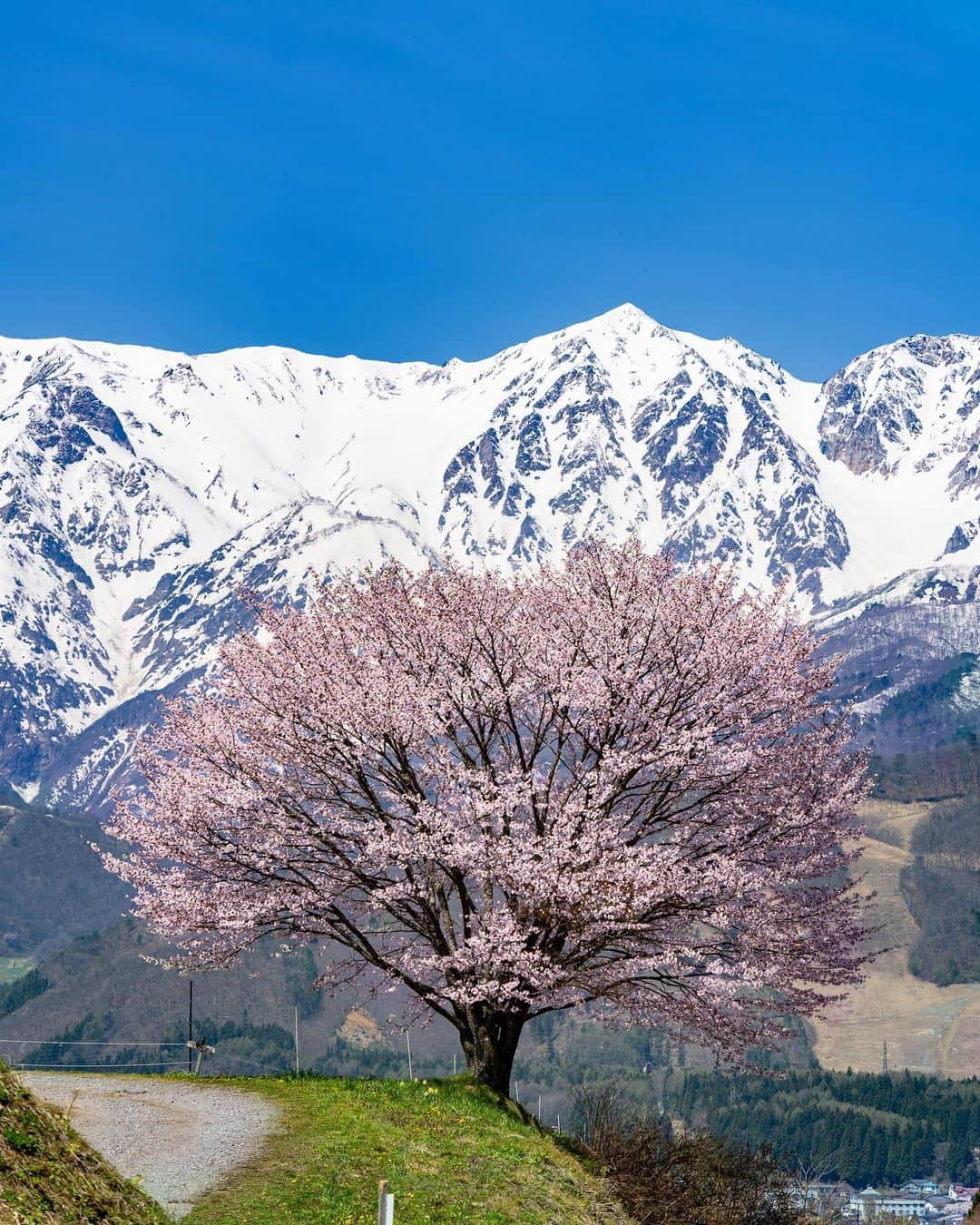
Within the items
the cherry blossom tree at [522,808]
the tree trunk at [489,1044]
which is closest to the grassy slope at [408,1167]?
the tree trunk at [489,1044]

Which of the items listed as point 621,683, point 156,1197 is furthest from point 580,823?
point 156,1197

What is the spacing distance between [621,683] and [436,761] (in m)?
4.57

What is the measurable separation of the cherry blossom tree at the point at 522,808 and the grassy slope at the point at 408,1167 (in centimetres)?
266

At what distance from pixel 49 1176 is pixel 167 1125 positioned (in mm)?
11621

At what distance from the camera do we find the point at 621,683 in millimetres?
32875

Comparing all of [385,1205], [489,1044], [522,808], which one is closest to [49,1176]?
[385,1205]

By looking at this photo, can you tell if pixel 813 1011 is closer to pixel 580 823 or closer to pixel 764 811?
pixel 764 811

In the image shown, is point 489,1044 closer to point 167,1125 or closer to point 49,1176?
point 167,1125

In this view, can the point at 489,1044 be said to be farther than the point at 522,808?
No

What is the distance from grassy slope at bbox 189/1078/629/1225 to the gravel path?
0.53m

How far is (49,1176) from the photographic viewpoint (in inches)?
631

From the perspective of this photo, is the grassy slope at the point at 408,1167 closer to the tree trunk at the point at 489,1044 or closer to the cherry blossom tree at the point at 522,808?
the tree trunk at the point at 489,1044

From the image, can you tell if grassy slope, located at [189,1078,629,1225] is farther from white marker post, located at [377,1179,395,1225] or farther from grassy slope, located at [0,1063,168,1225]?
white marker post, located at [377,1179,395,1225]

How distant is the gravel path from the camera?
23297 millimetres
